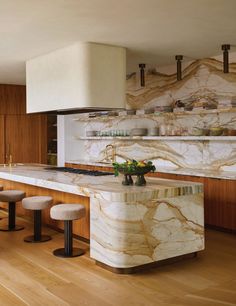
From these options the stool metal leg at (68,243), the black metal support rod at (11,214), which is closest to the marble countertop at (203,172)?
the stool metal leg at (68,243)

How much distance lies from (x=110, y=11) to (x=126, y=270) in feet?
8.25

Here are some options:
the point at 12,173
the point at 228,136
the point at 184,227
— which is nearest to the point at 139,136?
the point at 228,136

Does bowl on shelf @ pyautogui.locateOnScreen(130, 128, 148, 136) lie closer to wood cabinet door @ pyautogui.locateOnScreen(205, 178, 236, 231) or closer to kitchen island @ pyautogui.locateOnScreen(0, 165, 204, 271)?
wood cabinet door @ pyautogui.locateOnScreen(205, 178, 236, 231)

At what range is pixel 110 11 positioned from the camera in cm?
399

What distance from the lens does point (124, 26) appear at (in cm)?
454

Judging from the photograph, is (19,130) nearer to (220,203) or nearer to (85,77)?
(85,77)

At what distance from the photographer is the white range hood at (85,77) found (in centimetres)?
542

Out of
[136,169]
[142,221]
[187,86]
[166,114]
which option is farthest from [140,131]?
[142,221]

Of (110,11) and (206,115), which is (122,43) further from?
(206,115)

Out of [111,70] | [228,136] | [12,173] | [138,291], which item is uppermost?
[111,70]

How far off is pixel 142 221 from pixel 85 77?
224 centimetres

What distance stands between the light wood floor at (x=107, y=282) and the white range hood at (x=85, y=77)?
205 cm

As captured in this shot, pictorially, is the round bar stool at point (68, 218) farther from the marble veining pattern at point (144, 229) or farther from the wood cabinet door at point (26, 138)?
the wood cabinet door at point (26, 138)

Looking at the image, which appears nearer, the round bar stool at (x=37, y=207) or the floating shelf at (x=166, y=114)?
the round bar stool at (x=37, y=207)
